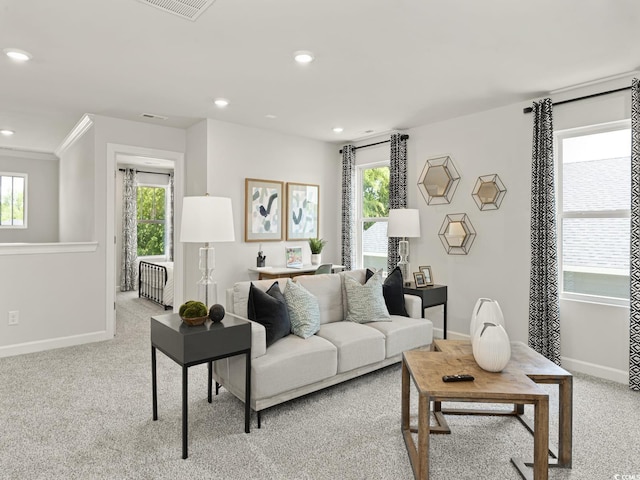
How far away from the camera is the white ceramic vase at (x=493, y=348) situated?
2148mm

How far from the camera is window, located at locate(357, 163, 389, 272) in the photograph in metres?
5.75

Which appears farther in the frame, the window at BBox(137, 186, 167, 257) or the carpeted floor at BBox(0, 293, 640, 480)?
the window at BBox(137, 186, 167, 257)

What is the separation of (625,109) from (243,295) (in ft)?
11.7

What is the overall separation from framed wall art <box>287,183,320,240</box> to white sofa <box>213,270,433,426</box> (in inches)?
76.5

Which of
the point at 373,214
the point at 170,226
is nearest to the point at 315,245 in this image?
the point at 373,214

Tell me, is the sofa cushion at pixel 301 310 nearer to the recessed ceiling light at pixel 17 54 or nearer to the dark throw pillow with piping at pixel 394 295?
the dark throw pillow with piping at pixel 394 295

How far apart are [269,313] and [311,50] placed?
1.95 metres

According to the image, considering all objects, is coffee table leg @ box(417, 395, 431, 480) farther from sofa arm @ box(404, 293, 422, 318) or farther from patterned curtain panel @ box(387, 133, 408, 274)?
patterned curtain panel @ box(387, 133, 408, 274)

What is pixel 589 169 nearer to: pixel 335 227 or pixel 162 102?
pixel 335 227

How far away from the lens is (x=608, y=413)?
285 centimetres

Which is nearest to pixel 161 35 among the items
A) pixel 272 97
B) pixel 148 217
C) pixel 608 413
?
pixel 272 97

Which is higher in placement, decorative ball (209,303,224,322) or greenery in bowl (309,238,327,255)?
greenery in bowl (309,238,327,255)

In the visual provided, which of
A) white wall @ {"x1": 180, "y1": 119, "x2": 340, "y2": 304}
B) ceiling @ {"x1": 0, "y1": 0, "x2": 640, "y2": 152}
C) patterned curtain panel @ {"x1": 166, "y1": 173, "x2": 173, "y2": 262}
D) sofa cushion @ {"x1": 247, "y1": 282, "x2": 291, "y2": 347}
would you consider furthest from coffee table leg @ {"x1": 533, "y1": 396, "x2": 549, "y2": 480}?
patterned curtain panel @ {"x1": 166, "y1": 173, "x2": 173, "y2": 262}

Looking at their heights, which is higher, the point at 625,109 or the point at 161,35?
the point at 161,35
